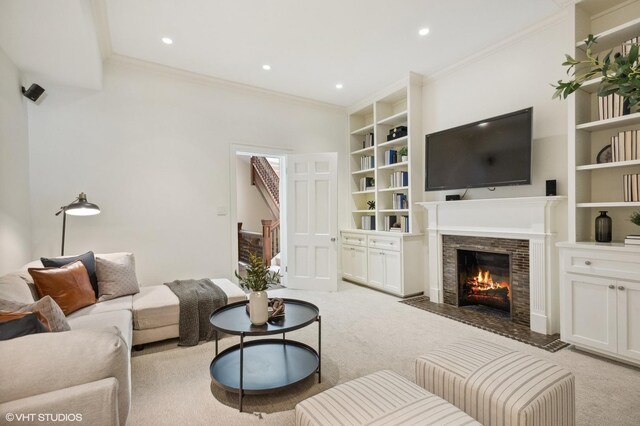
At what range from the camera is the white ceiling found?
8.64 ft

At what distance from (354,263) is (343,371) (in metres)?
2.93

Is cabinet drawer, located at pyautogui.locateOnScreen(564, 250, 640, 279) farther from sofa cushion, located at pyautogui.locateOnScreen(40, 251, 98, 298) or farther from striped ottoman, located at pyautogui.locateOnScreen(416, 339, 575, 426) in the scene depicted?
sofa cushion, located at pyautogui.locateOnScreen(40, 251, 98, 298)

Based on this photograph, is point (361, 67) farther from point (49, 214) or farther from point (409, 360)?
point (49, 214)

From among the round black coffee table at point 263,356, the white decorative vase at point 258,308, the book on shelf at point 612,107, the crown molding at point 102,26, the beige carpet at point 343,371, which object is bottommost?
the beige carpet at point 343,371

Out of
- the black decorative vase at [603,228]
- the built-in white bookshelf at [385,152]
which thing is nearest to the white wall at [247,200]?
the built-in white bookshelf at [385,152]

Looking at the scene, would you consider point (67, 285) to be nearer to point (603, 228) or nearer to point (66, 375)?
point (66, 375)

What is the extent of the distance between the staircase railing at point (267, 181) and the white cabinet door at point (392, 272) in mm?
3835

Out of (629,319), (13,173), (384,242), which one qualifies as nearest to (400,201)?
(384,242)

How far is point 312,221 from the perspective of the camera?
16.3ft

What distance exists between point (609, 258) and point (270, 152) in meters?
4.15

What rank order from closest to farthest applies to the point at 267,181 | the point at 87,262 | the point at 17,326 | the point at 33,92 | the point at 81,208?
1. the point at 17,326
2. the point at 87,262
3. the point at 81,208
4. the point at 33,92
5. the point at 267,181

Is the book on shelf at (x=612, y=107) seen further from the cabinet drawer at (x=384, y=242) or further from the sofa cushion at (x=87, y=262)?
the sofa cushion at (x=87, y=262)

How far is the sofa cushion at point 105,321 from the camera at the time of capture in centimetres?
225

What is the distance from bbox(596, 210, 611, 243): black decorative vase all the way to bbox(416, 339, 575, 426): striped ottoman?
1667mm
